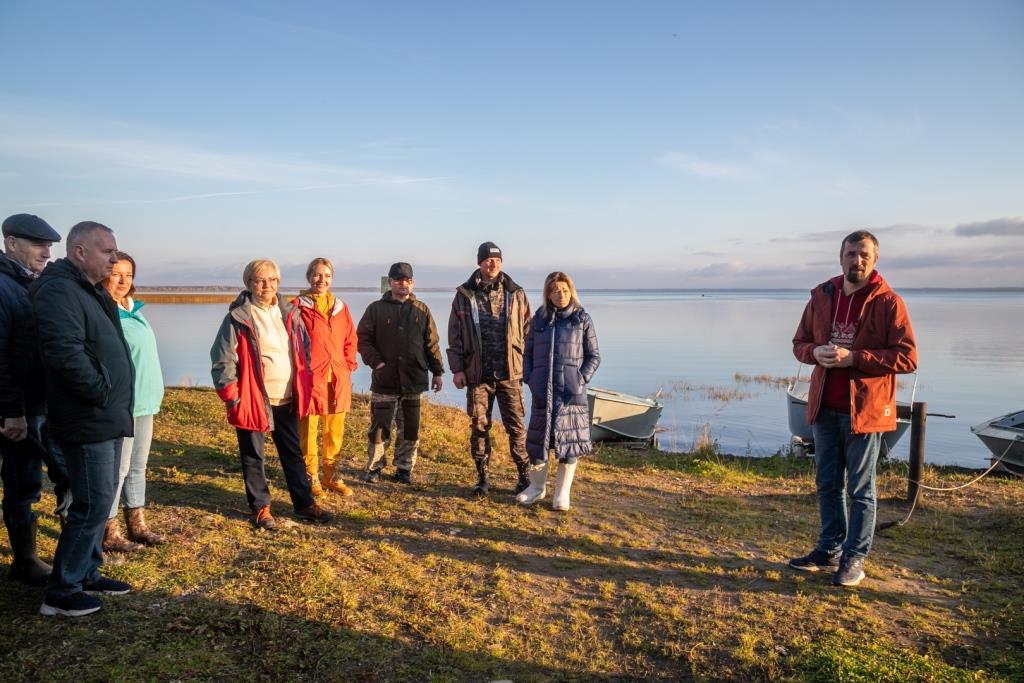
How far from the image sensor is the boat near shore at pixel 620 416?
13008 mm

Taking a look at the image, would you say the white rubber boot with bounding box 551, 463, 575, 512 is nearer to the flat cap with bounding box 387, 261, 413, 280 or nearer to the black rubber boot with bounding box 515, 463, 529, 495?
the black rubber boot with bounding box 515, 463, 529, 495

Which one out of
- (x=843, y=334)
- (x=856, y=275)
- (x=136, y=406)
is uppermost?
(x=856, y=275)

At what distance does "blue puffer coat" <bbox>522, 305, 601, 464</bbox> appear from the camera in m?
5.55

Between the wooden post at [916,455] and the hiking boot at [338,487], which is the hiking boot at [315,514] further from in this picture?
the wooden post at [916,455]

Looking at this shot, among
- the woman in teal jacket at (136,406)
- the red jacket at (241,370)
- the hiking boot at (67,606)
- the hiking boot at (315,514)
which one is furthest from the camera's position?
the hiking boot at (315,514)

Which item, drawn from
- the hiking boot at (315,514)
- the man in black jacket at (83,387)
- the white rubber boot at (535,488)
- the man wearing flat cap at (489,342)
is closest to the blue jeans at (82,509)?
the man in black jacket at (83,387)

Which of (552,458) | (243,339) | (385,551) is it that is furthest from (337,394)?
(552,458)

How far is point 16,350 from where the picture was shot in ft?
11.1

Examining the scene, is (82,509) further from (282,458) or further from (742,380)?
(742,380)

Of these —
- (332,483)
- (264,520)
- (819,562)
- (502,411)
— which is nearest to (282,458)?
(264,520)

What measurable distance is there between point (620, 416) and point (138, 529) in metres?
10.2

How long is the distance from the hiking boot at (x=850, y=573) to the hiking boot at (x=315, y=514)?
393 centimetres

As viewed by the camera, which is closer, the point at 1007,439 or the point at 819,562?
the point at 819,562

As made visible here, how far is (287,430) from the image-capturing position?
16.3 feet
